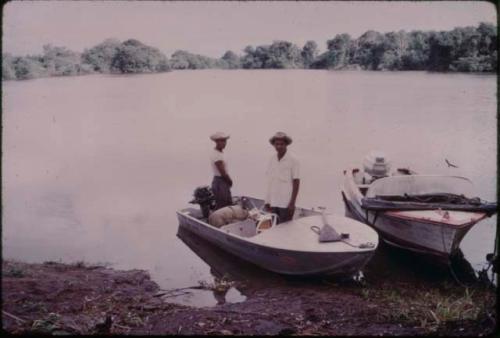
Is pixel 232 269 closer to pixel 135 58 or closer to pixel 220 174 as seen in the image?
pixel 220 174

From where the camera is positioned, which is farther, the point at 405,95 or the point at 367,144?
the point at 405,95

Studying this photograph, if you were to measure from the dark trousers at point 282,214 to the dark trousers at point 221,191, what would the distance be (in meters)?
1.56

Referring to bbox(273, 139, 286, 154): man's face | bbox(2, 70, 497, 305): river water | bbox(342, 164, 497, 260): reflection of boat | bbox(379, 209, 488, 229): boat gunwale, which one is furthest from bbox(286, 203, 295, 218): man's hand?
bbox(379, 209, 488, 229): boat gunwale

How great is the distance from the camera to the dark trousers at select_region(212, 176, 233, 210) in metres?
9.55

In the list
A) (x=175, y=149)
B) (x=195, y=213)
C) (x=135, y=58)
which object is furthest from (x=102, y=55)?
(x=195, y=213)

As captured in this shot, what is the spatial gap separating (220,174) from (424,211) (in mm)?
4119

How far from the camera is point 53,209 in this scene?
44.3 feet

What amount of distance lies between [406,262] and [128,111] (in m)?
29.1

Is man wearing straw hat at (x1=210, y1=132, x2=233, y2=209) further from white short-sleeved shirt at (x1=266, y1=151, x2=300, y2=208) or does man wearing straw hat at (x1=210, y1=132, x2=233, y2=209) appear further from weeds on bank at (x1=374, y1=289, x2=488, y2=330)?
weeds on bank at (x1=374, y1=289, x2=488, y2=330)

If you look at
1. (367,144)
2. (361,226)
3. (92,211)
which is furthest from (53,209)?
(367,144)

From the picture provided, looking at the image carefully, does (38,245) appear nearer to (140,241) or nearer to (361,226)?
(140,241)

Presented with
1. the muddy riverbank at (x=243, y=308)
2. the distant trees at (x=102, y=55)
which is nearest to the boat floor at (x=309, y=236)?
the muddy riverbank at (x=243, y=308)

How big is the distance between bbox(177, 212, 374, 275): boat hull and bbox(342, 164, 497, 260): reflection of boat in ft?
5.81

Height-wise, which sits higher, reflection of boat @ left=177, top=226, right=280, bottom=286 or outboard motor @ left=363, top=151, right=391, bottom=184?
outboard motor @ left=363, top=151, right=391, bottom=184
